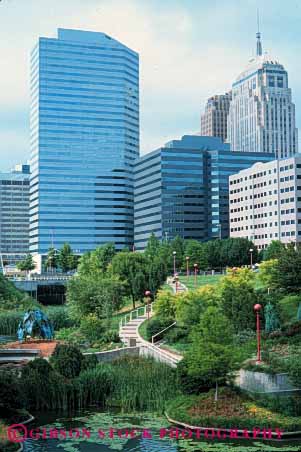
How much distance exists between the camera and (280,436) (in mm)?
31641

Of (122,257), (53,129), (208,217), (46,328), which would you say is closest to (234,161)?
(208,217)

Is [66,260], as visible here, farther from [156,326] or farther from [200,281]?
[156,326]

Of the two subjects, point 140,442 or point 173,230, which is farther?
point 173,230

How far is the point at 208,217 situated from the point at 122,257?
107446 mm

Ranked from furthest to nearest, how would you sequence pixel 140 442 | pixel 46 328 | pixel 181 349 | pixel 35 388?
pixel 46 328 → pixel 181 349 → pixel 35 388 → pixel 140 442

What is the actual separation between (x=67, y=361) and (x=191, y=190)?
14267cm

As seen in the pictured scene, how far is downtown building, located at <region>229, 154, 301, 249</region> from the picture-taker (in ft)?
456

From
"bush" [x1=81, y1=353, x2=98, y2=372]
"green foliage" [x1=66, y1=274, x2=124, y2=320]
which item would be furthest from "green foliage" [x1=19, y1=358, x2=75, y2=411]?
"green foliage" [x1=66, y1=274, x2=124, y2=320]

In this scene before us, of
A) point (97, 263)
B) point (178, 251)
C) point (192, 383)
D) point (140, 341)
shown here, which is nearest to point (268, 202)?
point (178, 251)

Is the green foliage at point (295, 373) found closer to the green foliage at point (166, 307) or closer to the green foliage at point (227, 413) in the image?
the green foliage at point (227, 413)

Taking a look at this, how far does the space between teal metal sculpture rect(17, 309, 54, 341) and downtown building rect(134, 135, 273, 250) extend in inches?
4885

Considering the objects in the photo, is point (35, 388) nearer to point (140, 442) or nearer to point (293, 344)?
point (140, 442)

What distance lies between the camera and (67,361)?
41.8 meters

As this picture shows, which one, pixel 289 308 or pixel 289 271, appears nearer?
pixel 289 271
